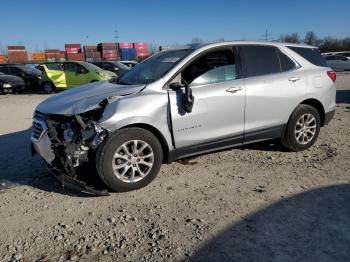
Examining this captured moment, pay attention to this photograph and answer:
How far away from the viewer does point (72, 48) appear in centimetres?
7469

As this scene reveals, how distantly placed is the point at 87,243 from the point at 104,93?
6.55 feet

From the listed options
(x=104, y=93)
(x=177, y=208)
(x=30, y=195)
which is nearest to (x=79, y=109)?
(x=104, y=93)

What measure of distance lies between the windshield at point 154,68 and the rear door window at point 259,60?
84 centimetres

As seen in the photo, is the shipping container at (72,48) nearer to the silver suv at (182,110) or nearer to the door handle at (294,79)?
the silver suv at (182,110)

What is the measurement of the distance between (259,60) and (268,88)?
0.45 meters

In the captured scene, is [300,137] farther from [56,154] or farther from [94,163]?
[56,154]

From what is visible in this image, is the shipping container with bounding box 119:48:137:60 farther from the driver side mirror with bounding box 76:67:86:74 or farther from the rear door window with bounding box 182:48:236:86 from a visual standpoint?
the rear door window with bounding box 182:48:236:86

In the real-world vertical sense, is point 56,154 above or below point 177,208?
above

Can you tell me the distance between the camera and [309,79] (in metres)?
5.85

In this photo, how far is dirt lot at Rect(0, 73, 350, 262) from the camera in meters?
3.30

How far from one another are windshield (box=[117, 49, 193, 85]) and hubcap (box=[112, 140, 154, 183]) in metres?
0.92

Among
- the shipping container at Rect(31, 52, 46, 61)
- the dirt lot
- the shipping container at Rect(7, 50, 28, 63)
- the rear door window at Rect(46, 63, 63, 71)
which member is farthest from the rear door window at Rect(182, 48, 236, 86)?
the shipping container at Rect(7, 50, 28, 63)

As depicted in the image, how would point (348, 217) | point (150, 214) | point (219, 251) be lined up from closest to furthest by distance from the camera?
1. point (219, 251)
2. point (348, 217)
3. point (150, 214)

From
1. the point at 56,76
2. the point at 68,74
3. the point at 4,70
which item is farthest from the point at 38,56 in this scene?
the point at 68,74
